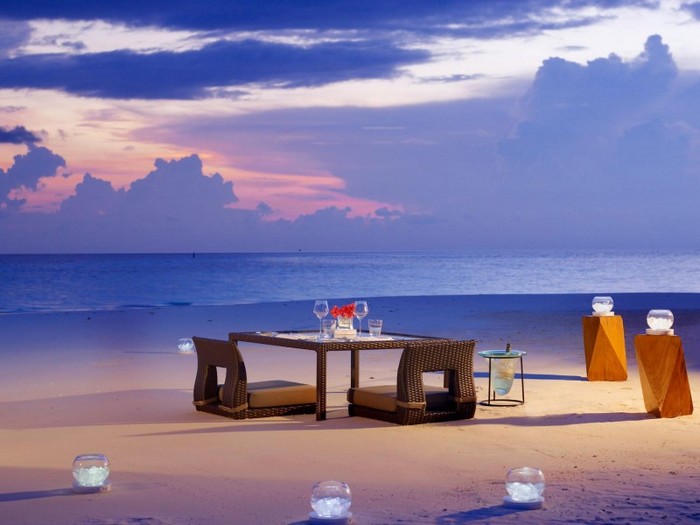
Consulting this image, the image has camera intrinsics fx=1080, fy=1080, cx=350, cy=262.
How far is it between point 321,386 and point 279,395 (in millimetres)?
512

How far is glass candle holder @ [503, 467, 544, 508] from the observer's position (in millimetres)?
5207

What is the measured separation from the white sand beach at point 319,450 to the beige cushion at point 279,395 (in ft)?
0.68

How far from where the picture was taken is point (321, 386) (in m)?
7.98

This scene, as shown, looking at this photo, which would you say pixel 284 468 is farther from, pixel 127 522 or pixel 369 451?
pixel 127 522

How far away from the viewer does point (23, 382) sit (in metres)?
10.5

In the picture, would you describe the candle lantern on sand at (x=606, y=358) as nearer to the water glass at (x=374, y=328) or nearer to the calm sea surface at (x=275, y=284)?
the water glass at (x=374, y=328)

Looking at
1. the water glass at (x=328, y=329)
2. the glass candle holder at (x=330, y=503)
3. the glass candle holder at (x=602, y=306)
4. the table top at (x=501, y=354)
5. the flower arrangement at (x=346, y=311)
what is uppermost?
the glass candle holder at (x=602, y=306)

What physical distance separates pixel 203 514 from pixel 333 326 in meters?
3.47

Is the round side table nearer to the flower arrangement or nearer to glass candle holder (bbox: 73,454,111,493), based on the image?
the flower arrangement

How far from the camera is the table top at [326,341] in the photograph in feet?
26.2

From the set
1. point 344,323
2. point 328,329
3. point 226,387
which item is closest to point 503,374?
point 344,323

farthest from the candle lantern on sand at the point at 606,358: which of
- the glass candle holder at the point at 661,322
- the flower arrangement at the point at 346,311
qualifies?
the flower arrangement at the point at 346,311

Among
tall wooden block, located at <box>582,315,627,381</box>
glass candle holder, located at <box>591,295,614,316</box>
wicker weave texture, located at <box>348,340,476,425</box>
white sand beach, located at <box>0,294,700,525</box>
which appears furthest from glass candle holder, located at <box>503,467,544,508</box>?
glass candle holder, located at <box>591,295,614,316</box>

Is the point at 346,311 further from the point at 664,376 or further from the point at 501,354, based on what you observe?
the point at 664,376
